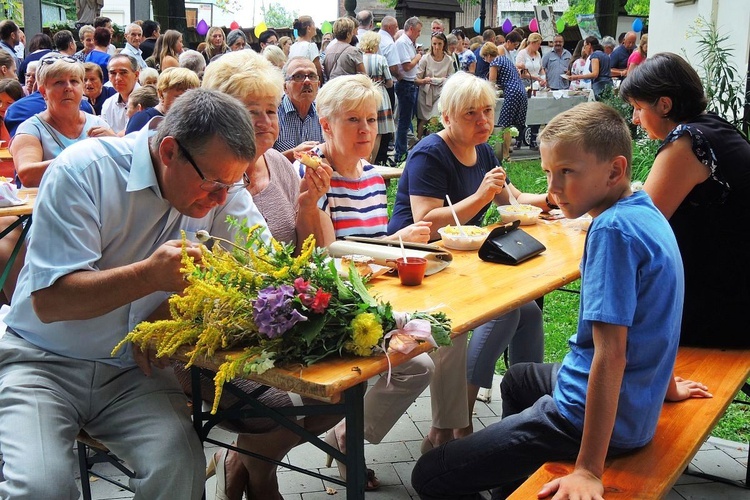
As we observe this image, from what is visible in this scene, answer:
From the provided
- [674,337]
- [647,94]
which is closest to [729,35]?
[647,94]

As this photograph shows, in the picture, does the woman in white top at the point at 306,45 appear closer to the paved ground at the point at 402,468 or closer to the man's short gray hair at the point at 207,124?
the paved ground at the point at 402,468

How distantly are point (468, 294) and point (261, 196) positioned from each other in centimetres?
103

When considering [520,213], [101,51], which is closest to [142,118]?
[520,213]

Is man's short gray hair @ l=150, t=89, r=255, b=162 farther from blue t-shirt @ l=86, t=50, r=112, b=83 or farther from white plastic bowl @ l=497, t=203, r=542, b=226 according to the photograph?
blue t-shirt @ l=86, t=50, r=112, b=83

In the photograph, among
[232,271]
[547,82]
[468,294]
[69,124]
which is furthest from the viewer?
[547,82]

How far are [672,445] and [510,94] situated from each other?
10762mm

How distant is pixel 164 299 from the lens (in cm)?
247

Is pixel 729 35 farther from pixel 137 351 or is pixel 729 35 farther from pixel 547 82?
pixel 547 82

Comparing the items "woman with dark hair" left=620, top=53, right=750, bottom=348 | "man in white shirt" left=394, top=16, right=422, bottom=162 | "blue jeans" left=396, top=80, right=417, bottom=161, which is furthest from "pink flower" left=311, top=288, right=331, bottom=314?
"blue jeans" left=396, top=80, right=417, bottom=161

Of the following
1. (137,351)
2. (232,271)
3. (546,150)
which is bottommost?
(137,351)

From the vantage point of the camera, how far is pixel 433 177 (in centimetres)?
378

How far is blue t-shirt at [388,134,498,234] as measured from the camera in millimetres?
3781

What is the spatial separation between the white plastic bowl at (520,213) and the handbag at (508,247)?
1.39 ft

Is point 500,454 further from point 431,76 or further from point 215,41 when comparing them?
point 431,76
